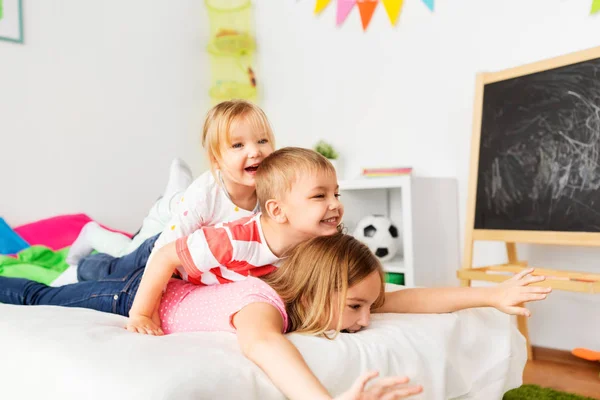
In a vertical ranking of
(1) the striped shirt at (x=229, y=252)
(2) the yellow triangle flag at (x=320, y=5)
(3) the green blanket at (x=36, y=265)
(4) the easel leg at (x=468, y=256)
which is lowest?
(3) the green blanket at (x=36, y=265)

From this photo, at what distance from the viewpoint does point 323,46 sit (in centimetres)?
307

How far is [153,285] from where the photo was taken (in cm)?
122

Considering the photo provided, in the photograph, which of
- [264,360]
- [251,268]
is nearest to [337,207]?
[251,268]

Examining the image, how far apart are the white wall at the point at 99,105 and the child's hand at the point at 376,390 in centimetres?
235

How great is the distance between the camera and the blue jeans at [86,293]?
1435 millimetres

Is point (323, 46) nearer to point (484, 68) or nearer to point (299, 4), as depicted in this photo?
point (299, 4)

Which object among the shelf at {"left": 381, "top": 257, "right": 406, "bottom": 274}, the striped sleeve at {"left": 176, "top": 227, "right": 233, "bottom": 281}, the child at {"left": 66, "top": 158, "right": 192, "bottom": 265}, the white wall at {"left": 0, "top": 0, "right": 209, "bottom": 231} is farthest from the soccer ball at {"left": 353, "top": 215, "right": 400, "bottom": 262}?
the striped sleeve at {"left": 176, "top": 227, "right": 233, "bottom": 281}

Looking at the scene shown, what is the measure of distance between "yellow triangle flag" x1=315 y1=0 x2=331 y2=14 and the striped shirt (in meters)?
2.03

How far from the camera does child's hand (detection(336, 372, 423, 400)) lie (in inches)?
30.6

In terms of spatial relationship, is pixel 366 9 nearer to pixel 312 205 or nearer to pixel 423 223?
pixel 423 223

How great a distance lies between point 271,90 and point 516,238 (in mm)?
1709

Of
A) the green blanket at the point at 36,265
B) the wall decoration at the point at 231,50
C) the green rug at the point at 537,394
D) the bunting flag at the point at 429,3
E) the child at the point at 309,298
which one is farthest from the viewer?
the wall decoration at the point at 231,50

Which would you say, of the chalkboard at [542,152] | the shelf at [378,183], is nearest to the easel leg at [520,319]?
the chalkboard at [542,152]

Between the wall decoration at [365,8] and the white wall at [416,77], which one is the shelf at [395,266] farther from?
the wall decoration at [365,8]
